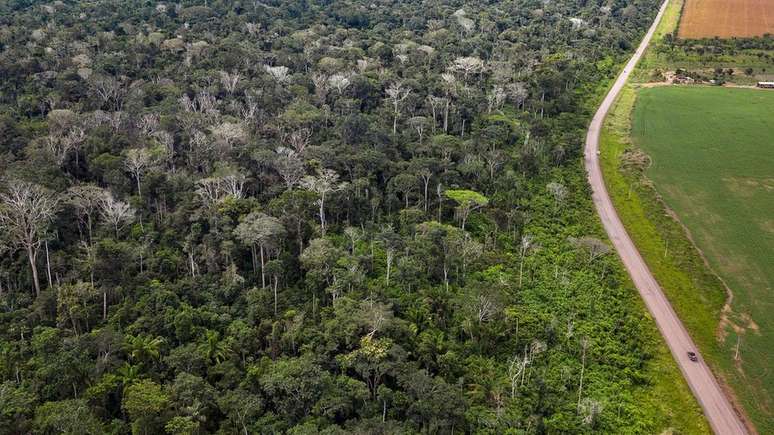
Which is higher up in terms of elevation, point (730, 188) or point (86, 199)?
point (86, 199)

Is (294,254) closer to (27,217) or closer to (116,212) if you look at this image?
(116,212)

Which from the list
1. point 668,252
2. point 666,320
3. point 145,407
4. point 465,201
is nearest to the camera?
point 145,407

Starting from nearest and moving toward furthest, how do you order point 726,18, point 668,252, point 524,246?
point 524,246, point 668,252, point 726,18

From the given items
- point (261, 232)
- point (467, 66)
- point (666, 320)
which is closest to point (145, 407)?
point (261, 232)

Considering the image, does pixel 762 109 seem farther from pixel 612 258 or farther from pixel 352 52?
pixel 352 52

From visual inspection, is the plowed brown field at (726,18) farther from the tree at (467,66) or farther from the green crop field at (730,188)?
the tree at (467,66)

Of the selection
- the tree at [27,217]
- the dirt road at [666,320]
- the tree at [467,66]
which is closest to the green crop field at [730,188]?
the dirt road at [666,320]

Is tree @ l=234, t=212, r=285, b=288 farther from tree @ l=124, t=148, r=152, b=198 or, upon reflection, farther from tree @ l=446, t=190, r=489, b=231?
tree @ l=446, t=190, r=489, b=231
